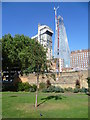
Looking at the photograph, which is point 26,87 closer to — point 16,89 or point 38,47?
point 16,89

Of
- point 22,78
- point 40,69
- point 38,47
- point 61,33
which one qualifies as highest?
point 61,33

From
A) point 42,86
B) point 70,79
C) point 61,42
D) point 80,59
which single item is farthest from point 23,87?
point 80,59

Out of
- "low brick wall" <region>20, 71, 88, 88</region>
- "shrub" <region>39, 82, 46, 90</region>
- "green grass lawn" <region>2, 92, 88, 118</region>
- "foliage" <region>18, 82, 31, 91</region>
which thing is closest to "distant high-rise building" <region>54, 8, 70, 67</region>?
"low brick wall" <region>20, 71, 88, 88</region>

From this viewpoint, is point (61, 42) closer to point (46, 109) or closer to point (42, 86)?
point (42, 86)

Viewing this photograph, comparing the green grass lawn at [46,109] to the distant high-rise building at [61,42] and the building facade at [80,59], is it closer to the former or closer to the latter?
the distant high-rise building at [61,42]

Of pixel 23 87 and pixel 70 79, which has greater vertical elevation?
pixel 70 79

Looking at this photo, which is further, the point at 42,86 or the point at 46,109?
the point at 42,86

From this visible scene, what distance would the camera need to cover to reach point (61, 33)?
6419 centimetres

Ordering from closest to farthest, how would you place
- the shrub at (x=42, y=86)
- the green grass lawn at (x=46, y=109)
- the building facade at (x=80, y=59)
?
the green grass lawn at (x=46, y=109) < the shrub at (x=42, y=86) < the building facade at (x=80, y=59)

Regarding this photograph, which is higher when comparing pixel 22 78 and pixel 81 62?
pixel 81 62

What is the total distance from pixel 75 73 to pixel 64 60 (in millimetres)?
44503

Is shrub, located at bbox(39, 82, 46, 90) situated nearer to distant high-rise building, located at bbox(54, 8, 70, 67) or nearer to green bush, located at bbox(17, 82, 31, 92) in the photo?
green bush, located at bbox(17, 82, 31, 92)

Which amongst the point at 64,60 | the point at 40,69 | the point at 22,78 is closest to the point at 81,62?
the point at 64,60

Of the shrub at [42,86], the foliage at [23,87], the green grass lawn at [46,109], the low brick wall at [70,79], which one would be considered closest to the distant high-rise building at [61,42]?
the low brick wall at [70,79]
